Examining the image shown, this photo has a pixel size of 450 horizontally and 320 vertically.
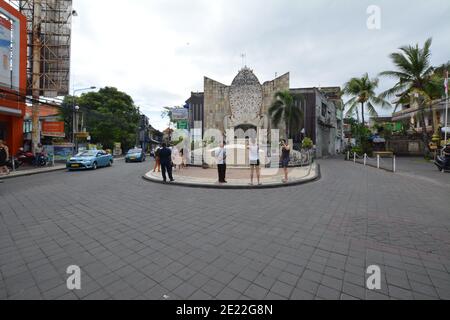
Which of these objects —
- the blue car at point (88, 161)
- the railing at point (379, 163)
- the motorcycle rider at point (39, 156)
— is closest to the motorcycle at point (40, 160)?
the motorcycle rider at point (39, 156)

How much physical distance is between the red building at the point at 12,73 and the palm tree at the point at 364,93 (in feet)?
101

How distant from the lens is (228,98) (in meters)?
25.8

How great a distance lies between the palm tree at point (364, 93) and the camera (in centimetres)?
2505

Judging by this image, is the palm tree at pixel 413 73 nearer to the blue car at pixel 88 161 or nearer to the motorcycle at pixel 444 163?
the motorcycle at pixel 444 163

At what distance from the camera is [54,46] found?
19.5m

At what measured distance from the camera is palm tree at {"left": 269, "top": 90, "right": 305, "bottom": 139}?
73.3ft

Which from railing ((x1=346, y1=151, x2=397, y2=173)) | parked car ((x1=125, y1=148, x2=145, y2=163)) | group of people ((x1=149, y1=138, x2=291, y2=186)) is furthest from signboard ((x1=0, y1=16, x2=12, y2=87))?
railing ((x1=346, y1=151, x2=397, y2=173))

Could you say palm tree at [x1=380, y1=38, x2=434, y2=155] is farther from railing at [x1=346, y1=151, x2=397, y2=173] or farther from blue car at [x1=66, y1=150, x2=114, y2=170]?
blue car at [x1=66, y1=150, x2=114, y2=170]

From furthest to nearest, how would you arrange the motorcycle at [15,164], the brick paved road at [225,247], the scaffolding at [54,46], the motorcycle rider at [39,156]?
the scaffolding at [54,46] < the motorcycle rider at [39,156] < the motorcycle at [15,164] < the brick paved road at [225,247]

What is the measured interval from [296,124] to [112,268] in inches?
895

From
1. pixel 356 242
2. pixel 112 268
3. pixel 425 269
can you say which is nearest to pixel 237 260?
pixel 112 268

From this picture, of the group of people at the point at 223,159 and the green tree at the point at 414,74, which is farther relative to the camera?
the green tree at the point at 414,74

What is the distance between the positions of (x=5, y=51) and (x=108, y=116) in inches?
646

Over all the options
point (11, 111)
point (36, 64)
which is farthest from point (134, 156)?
point (36, 64)
